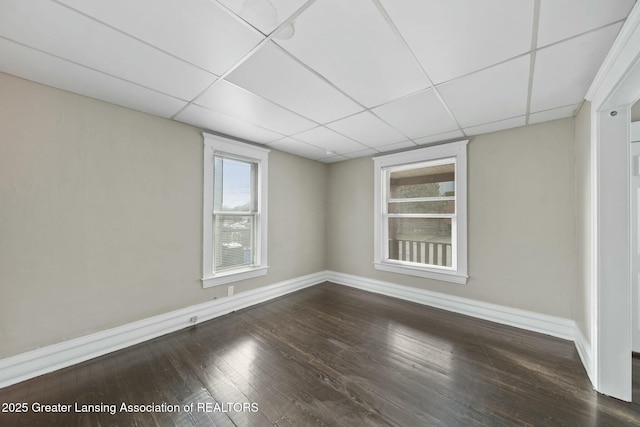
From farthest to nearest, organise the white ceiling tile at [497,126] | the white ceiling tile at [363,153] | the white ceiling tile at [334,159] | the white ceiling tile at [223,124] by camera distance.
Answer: the white ceiling tile at [334,159], the white ceiling tile at [363,153], the white ceiling tile at [497,126], the white ceiling tile at [223,124]

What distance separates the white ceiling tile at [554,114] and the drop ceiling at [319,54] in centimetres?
2

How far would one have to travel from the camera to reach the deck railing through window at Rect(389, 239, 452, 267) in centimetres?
342

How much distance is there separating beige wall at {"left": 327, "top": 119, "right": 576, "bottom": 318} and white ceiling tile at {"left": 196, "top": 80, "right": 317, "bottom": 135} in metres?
2.38

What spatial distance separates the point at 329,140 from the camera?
3.30 meters

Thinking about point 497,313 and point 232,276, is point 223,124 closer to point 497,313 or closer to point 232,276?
point 232,276

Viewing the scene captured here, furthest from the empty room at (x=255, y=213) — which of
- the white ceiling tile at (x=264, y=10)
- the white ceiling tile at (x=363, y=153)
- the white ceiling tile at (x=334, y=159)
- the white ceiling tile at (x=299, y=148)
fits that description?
the white ceiling tile at (x=334, y=159)

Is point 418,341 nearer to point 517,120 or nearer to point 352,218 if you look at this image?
point 352,218

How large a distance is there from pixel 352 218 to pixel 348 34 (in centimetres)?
322

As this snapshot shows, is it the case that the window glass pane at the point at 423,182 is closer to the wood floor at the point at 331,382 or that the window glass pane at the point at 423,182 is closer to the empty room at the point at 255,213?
the empty room at the point at 255,213

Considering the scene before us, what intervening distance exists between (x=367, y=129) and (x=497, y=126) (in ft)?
5.09

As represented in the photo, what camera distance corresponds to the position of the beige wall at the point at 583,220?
198 centimetres

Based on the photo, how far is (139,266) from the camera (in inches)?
95.4

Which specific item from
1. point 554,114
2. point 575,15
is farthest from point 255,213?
point 554,114

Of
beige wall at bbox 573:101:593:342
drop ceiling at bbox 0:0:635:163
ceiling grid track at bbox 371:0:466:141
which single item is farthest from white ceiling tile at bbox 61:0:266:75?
beige wall at bbox 573:101:593:342
